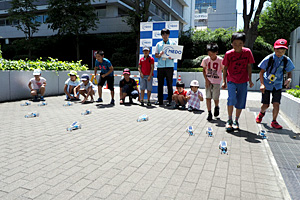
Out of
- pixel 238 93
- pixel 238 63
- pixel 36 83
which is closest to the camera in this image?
pixel 238 63

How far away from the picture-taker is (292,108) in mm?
5973

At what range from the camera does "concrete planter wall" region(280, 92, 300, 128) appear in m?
5.50

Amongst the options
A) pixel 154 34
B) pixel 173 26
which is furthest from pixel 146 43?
pixel 173 26

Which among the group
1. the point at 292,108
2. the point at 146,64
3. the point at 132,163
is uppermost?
the point at 146,64

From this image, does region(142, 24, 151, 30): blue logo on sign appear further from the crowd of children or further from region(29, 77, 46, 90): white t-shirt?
region(29, 77, 46, 90): white t-shirt

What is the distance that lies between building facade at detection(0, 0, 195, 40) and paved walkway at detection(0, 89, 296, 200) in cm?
2055

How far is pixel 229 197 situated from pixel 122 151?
1.85 metres

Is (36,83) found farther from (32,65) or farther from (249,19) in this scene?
(249,19)

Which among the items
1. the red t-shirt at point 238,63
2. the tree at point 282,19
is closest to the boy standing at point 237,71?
the red t-shirt at point 238,63

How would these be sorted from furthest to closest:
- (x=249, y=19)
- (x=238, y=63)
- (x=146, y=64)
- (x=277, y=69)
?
1. (x=249, y=19)
2. (x=146, y=64)
3. (x=277, y=69)
4. (x=238, y=63)

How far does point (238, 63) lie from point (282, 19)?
23664mm

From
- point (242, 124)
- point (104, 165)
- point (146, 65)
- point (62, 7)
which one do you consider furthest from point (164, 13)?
point (104, 165)

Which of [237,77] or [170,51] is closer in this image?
[237,77]

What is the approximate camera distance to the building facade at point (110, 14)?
103ft
